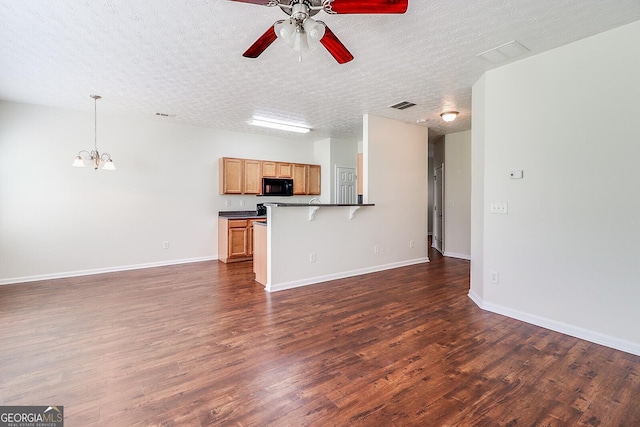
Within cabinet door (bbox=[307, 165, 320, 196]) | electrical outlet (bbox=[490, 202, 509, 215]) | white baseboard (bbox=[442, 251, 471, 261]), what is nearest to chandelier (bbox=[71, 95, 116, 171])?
cabinet door (bbox=[307, 165, 320, 196])

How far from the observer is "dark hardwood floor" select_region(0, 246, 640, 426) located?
65.2 inches

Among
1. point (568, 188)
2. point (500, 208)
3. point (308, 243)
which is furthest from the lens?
point (308, 243)

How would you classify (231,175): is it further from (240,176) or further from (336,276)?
(336,276)

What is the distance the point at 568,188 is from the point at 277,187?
500cm

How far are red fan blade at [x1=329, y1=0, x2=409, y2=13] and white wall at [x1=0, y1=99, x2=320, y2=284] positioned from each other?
3.99m

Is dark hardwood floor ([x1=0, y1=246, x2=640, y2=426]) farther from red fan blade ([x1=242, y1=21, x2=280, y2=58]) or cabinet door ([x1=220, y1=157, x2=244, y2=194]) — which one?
cabinet door ([x1=220, y1=157, x2=244, y2=194])

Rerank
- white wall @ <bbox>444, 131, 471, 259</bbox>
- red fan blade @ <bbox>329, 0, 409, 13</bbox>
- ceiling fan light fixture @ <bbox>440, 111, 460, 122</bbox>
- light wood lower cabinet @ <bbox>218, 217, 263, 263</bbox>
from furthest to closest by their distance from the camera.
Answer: white wall @ <bbox>444, 131, 471, 259</bbox>
light wood lower cabinet @ <bbox>218, 217, 263, 263</bbox>
ceiling fan light fixture @ <bbox>440, 111, 460, 122</bbox>
red fan blade @ <bbox>329, 0, 409, 13</bbox>

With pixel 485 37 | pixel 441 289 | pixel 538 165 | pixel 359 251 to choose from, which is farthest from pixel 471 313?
pixel 485 37

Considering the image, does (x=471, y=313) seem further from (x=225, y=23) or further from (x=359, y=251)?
(x=225, y=23)

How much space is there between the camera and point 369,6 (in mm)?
1603

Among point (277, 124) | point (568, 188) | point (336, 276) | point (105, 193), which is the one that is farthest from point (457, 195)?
point (105, 193)

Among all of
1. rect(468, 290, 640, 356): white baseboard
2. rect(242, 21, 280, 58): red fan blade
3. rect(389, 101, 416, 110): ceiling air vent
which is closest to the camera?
rect(242, 21, 280, 58): red fan blade

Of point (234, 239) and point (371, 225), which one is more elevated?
point (371, 225)

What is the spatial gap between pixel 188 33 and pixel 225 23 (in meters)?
0.38
